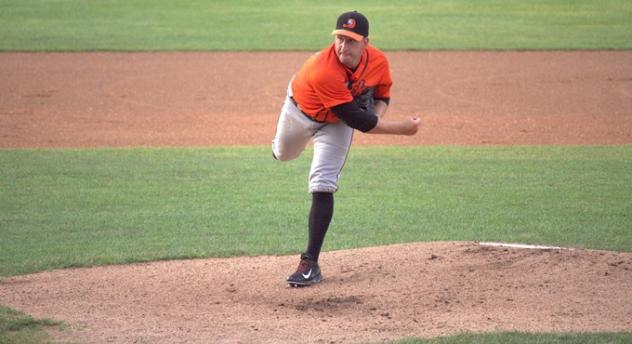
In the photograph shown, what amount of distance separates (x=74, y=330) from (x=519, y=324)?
92.4 inches

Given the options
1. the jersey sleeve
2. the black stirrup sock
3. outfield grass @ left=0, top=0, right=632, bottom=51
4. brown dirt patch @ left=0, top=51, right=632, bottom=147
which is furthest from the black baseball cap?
outfield grass @ left=0, top=0, right=632, bottom=51

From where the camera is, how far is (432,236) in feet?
26.9

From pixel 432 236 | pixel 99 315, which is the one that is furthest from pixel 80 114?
pixel 99 315

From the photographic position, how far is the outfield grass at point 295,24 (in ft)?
69.6

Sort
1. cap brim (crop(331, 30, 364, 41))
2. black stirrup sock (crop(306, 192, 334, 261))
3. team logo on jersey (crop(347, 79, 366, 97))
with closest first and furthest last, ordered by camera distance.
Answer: cap brim (crop(331, 30, 364, 41)) → team logo on jersey (crop(347, 79, 366, 97)) → black stirrup sock (crop(306, 192, 334, 261))

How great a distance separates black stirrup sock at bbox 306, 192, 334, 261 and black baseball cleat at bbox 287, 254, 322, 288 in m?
0.05

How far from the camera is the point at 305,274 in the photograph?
652 cm

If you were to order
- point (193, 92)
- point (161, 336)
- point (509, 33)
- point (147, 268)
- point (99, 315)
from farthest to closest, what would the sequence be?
point (509, 33) → point (193, 92) → point (147, 268) → point (99, 315) → point (161, 336)

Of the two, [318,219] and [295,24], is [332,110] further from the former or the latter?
[295,24]

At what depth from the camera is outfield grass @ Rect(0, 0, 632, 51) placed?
21219mm

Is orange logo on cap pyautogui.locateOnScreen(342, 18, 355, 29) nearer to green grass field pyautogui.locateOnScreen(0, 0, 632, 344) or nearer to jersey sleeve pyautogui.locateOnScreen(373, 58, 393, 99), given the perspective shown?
jersey sleeve pyautogui.locateOnScreen(373, 58, 393, 99)

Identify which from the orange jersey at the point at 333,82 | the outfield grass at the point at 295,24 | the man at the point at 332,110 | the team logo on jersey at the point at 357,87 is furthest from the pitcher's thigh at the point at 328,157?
the outfield grass at the point at 295,24

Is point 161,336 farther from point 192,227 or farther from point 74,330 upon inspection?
point 192,227

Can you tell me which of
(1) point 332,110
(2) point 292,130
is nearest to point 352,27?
(1) point 332,110
